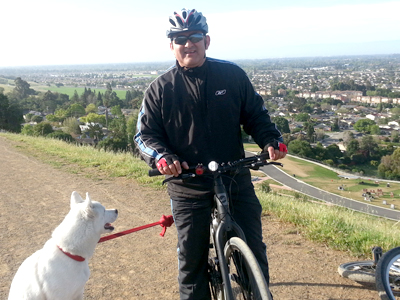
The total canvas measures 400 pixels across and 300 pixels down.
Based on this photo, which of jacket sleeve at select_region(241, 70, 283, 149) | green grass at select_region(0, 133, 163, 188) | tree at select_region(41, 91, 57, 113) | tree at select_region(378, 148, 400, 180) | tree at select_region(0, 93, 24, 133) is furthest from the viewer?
tree at select_region(41, 91, 57, 113)

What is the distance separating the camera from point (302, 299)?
3.75 m

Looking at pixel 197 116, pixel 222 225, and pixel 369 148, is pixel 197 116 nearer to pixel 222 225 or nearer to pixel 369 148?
pixel 222 225

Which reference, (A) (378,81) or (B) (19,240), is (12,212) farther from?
(A) (378,81)

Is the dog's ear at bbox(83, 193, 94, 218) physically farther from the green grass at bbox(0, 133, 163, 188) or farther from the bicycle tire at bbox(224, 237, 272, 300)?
the green grass at bbox(0, 133, 163, 188)

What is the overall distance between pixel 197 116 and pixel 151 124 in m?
0.37

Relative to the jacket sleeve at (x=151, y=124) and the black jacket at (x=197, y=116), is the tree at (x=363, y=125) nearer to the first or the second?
the black jacket at (x=197, y=116)

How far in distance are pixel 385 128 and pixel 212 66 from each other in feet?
194

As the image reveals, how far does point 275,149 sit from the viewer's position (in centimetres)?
290

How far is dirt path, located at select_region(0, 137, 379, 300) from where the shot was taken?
3.98 m

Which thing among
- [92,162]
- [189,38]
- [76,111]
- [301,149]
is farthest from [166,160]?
[76,111]

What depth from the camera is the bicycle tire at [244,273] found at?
2.44 m

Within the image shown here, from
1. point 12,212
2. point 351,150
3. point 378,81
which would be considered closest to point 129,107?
point 351,150

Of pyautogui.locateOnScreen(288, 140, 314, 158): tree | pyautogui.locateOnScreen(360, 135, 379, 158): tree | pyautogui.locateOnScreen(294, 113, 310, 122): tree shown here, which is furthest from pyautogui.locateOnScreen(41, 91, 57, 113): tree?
pyautogui.locateOnScreen(360, 135, 379, 158): tree

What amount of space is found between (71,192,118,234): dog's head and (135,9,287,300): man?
1.84 feet
